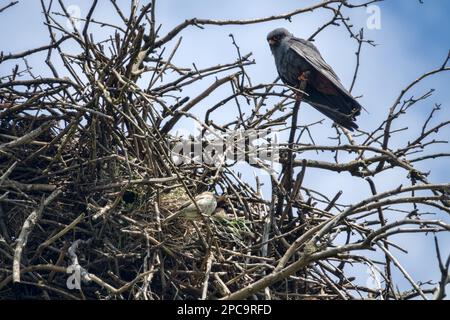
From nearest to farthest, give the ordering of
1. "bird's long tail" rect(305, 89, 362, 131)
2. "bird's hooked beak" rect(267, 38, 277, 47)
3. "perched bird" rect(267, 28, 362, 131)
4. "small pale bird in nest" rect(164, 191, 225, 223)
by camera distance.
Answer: "small pale bird in nest" rect(164, 191, 225, 223) → "bird's long tail" rect(305, 89, 362, 131) → "perched bird" rect(267, 28, 362, 131) → "bird's hooked beak" rect(267, 38, 277, 47)

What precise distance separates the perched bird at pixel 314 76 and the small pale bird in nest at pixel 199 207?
49.3 inches

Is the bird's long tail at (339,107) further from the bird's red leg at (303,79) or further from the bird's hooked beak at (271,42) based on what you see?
the bird's hooked beak at (271,42)

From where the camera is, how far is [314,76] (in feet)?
22.7

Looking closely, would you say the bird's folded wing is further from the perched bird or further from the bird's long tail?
the bird's long tail

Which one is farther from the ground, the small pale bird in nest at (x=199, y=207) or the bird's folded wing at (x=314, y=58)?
the bird's folded wing at (x=314, y=58)

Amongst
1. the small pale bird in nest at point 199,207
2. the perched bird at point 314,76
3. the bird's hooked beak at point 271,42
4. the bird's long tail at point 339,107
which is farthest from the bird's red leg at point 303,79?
the small pale bird in nest at point 199,207

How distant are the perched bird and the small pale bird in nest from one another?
1.25 metres

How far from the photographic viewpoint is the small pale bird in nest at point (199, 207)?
506 centimetres

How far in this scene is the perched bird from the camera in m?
6.39

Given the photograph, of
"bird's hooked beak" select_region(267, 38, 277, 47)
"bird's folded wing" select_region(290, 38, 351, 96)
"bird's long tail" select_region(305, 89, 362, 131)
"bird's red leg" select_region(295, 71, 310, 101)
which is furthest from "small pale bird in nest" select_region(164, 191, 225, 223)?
"bird's hooked beak" select_region(267, 38, 277, 47)

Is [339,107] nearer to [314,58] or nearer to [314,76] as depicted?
[314,76]

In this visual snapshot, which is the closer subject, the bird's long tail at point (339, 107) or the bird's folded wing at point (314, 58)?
the bird's long tail at point (339, 107)

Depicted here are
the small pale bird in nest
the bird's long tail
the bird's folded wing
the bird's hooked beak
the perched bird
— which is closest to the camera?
the small pale bird in nest
